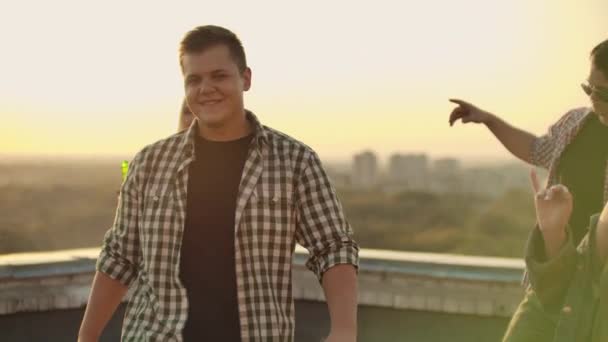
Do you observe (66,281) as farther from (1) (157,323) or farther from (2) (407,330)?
(1) (157,323)

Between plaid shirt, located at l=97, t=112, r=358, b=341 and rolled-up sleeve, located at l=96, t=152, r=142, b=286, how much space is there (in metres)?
0.02

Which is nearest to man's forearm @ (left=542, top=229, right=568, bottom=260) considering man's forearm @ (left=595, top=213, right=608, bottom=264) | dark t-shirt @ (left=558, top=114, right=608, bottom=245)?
man's forearm @ (left=595, top=213, right=608, bottom=264)

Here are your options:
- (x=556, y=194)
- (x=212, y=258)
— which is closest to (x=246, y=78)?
(x=212, y=258)

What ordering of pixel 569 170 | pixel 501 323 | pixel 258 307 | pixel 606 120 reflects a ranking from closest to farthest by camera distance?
pixel 258 307, pixel 606 120, pixel 569 170, pixel 501 323

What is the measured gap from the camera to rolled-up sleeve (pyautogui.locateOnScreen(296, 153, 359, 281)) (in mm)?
3064

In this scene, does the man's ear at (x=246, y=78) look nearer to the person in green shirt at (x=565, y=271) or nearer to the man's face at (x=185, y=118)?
the person in green shirt at (x=565, y=271)

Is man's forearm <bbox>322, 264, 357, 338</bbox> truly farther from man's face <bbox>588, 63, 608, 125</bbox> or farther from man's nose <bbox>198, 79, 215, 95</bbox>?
A: man's face <bbox>588, 63, 608, 125</bbox>

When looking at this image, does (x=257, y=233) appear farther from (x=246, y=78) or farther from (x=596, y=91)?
(x=596, y=91)

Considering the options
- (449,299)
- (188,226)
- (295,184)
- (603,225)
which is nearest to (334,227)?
(295,184)

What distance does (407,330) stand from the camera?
5492mm

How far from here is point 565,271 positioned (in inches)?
129

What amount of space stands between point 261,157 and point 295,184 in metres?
0.13

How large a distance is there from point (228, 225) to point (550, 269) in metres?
1.02

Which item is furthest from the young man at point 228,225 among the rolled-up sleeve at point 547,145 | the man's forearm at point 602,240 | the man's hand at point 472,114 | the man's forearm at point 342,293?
the man's hand at point 472,114
